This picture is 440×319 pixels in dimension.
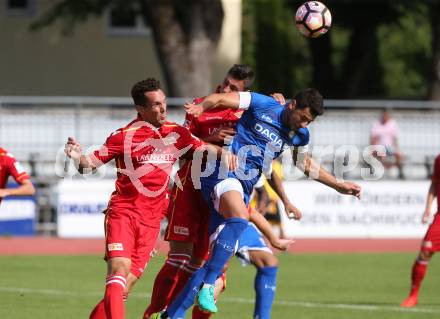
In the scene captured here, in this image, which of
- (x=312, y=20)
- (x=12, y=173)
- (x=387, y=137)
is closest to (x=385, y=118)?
(x=387, y=137)

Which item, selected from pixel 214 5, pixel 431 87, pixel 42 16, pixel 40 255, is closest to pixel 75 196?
pixel 40 255

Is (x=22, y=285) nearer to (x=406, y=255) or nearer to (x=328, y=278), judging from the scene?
(x=328, y=278)

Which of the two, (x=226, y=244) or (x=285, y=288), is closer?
(x=226, y=244)

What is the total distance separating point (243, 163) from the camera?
9688 millimetres

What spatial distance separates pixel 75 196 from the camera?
21.1m

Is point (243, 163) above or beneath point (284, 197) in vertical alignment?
above

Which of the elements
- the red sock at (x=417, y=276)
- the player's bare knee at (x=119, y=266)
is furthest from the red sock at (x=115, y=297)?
the red sock at (x=417, y=276)

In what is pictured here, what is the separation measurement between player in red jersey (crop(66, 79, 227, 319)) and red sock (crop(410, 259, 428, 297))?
4.85 metres

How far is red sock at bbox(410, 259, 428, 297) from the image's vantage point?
43.5ft

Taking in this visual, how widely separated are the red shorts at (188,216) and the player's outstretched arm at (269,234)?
425 millimetres

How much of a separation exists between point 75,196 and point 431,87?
554 inches

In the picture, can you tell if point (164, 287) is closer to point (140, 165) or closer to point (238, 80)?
point (140, 165)

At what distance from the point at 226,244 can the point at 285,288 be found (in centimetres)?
578

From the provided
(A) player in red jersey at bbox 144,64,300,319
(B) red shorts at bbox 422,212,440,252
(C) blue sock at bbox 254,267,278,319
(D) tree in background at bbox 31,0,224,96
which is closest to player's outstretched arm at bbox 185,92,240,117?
(A) player in red jersey at bbox 144,64,300,319
